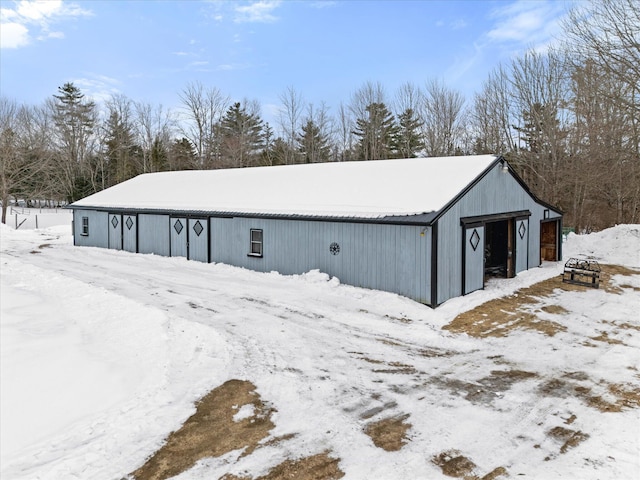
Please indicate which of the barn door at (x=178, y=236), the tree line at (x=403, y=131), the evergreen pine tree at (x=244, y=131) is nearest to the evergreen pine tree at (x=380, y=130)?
the tree line at (x=403, y=131)

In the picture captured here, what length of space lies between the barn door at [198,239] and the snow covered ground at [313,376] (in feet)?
14.8

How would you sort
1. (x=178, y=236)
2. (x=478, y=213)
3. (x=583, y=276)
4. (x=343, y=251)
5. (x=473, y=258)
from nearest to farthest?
(x=473, y=258)
(x=343, y=251)
(x=478, y=213)
(x=583, y=276)
(x=178, y=236)

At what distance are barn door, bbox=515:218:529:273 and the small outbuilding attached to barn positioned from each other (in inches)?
1.7

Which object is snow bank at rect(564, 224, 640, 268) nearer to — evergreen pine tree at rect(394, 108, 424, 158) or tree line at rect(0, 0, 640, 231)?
tree line at rect(0, 0, 640, 231)

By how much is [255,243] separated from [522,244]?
1031cm

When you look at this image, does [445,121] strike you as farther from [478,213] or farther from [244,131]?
[478,213]

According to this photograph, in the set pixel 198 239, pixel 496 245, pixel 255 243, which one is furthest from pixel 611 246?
pixel 198 239

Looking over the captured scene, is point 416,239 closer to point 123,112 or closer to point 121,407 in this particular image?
point 121,407

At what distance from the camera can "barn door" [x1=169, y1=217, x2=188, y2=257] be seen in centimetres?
1930

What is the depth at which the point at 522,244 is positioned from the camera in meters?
17.1

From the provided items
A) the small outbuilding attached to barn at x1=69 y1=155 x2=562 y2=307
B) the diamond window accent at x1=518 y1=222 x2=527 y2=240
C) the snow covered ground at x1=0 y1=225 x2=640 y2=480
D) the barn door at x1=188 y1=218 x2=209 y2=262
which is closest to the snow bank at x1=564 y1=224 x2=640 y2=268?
the small outbuilding attached to barn at x1=69 y1=155 x2=562 y2=307

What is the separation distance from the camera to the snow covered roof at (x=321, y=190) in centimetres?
1378

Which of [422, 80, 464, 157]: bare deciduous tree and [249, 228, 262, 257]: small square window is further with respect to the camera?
[422, 80, 464, 157]: bare deciduous tree

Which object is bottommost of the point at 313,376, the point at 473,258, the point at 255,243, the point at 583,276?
the point at 313,376
